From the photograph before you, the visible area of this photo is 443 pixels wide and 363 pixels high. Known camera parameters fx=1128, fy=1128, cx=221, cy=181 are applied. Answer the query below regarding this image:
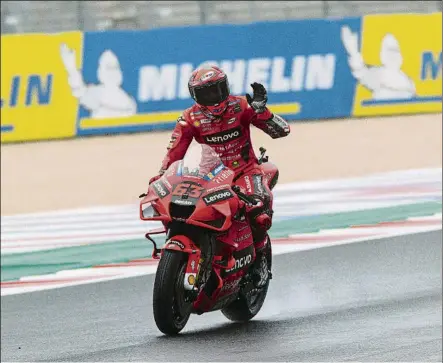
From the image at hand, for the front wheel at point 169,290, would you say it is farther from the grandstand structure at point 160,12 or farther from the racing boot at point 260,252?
the grandstand structure at point 160,12

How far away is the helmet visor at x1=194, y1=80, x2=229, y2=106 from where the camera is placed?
22.1 feet

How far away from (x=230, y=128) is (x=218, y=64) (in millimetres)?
14023

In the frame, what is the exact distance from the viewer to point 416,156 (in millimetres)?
16984

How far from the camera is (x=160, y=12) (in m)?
20.9

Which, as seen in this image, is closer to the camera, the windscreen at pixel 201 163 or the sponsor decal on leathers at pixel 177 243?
the sponsor decal on leathers at pixel 177 243

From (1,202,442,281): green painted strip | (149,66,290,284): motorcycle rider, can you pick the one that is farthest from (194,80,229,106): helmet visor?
(1,202,442,281): green painted strip

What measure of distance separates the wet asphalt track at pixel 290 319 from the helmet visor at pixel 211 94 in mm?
1373

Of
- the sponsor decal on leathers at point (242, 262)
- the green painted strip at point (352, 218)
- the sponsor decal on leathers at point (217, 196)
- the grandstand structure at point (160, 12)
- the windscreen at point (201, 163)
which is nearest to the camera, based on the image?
the sponsor decal on leathers at point (217, 196)

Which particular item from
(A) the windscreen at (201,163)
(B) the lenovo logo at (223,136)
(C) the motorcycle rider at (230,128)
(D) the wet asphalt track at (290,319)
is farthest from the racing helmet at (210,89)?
(D) the wet asphalt track at (290,319)

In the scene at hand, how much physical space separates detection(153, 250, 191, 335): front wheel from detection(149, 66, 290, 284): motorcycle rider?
77 centimetres

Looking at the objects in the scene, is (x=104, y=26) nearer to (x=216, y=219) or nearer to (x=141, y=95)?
(x=141, y=95)

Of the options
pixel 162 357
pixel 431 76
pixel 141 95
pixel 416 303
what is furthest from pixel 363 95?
pixel 162 357

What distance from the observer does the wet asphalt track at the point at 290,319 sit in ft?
18.9

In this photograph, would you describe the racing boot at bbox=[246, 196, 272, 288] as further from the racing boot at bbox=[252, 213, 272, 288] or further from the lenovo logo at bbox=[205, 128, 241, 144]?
the lenovo logo at bbox=[205, 128, 241, 144]
